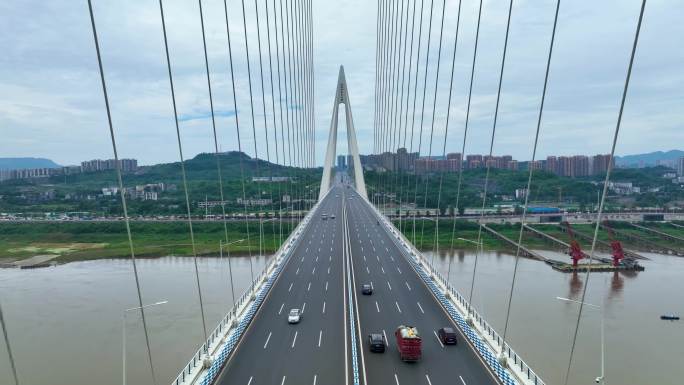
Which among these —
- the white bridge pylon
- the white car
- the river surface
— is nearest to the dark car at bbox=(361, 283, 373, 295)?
the white car

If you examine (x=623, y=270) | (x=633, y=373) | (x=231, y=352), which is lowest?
(x=623, y=270)

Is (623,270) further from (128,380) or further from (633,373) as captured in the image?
(128,380)

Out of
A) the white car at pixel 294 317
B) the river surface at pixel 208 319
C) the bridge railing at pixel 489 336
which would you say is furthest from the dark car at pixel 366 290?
the river surface at pixel 208 319

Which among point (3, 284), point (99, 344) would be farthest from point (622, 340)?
point (3, 284)

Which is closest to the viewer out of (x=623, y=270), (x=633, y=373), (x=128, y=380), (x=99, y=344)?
(x=128, y=380)

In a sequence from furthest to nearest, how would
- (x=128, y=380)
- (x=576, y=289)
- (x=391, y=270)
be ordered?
(x=576, y=289) → (x=391, y=270) → (x=128, y=380)

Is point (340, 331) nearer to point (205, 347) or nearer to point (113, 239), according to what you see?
point (205, 347)

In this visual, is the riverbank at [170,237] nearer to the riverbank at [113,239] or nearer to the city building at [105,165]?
the riverbank at [113,239]
